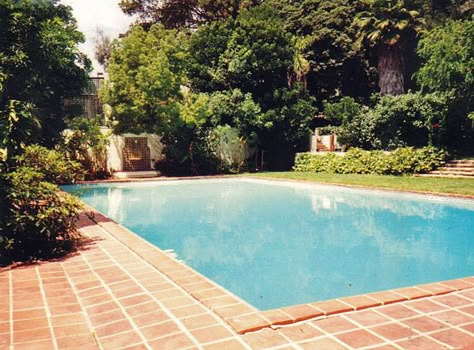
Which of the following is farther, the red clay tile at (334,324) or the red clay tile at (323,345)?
the red clay tile at (334,324)

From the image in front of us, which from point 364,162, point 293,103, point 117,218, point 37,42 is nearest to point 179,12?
point 293,103

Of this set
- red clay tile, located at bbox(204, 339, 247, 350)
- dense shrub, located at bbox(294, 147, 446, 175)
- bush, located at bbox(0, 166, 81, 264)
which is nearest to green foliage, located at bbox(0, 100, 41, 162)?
bush, located at bbox(0, 166, 81, 264)

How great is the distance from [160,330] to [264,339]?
0.78 meters

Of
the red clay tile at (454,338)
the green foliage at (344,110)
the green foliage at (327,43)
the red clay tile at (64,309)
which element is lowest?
the red clay tile at (64,309)

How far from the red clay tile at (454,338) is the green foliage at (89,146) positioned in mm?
17388

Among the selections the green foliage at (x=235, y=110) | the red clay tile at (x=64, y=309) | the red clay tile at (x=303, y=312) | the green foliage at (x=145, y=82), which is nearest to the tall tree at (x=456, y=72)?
the green foliage at (x=235, y=110)

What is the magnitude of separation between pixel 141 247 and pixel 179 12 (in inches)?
1060

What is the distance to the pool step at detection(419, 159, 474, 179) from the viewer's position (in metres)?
16.1

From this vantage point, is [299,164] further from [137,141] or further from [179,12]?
[179,12]

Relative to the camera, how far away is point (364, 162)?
18.9 m

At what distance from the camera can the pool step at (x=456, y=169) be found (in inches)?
635

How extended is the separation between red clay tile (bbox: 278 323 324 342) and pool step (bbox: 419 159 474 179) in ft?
50.8

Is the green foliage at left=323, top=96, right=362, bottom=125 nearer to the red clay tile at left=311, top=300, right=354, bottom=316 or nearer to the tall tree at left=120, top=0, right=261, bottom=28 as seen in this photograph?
the tall tree at left=120, top=0, right=261, bottom=28

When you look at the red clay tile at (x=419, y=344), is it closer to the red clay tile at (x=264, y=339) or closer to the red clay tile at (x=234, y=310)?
the red clay tile at (x=264, y=339)
